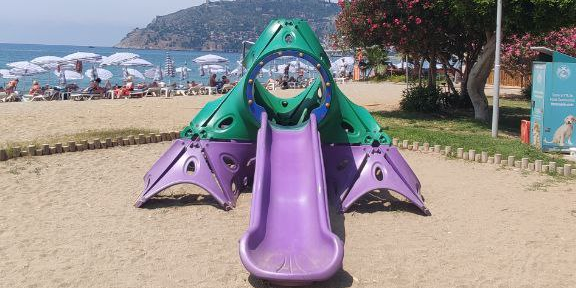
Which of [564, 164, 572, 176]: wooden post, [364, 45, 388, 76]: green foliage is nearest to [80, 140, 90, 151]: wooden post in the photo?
[564, 164, 572, 176]: wooden post

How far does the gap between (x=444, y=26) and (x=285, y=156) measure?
11.6 meters

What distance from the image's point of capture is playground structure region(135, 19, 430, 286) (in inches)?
260

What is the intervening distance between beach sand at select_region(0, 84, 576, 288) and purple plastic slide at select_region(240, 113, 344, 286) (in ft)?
0.96

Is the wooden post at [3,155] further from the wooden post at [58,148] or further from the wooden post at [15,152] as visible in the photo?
the wooden post at [58,148]

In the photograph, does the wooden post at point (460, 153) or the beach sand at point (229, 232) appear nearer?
the beach sand at point (229, 232)

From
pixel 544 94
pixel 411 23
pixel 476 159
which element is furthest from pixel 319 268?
pixel 411 23

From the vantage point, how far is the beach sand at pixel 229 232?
564 cm

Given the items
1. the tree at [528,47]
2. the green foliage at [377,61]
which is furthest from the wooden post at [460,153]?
the green foliage at [377,61]

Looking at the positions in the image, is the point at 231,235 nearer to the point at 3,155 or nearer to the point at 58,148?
the point at 3,155

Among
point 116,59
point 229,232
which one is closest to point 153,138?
point 229,232

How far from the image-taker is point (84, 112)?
61.8 feet

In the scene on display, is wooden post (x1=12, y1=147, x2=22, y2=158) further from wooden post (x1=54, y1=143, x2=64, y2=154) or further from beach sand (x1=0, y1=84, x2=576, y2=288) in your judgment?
wooden post (x1=54, y1=143, x2=64, y2=154)

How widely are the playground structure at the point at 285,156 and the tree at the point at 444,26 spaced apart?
Result: 6.92 meters

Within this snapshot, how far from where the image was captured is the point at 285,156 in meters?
7.61
